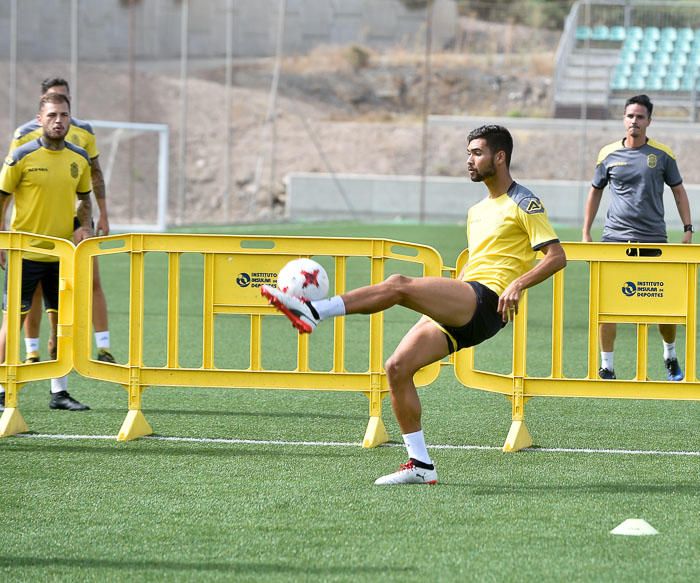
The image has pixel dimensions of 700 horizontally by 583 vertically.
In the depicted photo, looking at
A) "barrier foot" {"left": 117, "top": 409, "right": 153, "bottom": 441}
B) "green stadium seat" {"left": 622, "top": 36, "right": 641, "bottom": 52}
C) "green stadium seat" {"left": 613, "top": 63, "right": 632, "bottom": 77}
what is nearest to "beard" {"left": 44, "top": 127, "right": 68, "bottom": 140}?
"barrier foot" {"left": 117, "top": 409, "right": 153, "bottom": 441}

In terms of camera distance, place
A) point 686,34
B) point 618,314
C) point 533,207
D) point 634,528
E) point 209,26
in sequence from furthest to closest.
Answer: point 209,26 → point 686,34 → point 618,314 → point 533,207 → point 634,528

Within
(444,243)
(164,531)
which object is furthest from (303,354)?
(444,243)

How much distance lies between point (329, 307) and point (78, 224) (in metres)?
4.12

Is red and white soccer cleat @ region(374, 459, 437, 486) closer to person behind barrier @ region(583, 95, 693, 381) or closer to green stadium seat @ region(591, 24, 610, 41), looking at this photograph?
person behind barrier @ region(583, 95, 693, 381)

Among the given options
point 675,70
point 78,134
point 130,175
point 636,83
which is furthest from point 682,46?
point 78,134

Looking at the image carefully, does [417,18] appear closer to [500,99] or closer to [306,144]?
[500,99]

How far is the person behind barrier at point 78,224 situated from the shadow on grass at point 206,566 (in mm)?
4286

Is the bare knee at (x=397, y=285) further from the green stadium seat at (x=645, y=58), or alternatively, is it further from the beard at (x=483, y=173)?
the green stadium seat at (x=645, y=58)

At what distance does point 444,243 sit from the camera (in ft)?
86.6

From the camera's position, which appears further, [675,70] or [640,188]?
[675,70]

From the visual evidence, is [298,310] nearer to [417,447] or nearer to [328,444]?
[417,447]

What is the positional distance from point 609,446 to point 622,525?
2164 millimetres

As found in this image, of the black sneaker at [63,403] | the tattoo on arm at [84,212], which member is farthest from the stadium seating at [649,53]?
the black sneaker at [63,403]

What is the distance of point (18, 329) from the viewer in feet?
26.1
